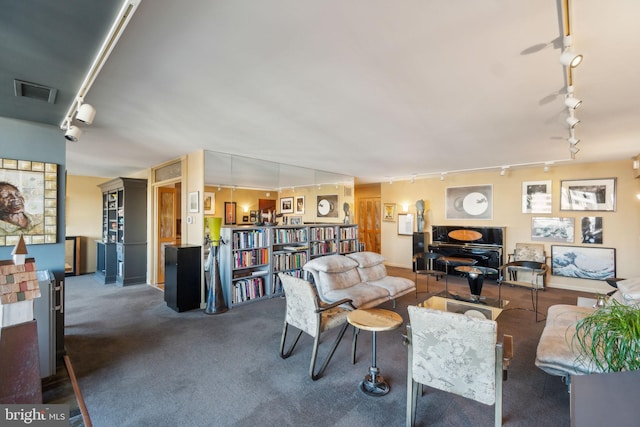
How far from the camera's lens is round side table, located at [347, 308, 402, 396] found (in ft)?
7.33

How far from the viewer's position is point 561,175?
5.89 m

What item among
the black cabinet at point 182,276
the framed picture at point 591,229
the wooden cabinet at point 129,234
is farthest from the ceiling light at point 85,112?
the framed picture at point 591,229

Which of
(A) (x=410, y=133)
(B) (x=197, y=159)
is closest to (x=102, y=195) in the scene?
(B) (x=197, y=159)

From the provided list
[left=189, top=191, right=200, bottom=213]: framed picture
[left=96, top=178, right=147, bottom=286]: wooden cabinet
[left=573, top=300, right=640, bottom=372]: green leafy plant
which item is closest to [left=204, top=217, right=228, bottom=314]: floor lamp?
[left=189, top=191, right=200, bottom=213]: framed picture

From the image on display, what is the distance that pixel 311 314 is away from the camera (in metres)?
2.63

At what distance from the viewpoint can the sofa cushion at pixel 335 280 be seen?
3.88m

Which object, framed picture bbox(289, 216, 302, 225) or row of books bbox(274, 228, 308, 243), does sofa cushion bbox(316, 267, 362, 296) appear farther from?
framed picture bbox(289, 216, 302, 225)

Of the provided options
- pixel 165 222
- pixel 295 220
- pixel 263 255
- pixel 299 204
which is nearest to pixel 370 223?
pixel 299 204

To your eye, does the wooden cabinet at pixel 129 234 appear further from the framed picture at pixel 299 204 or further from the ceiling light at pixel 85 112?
the ceiling light at pixel 85 112

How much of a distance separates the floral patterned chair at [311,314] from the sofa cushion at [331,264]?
3.33 feet

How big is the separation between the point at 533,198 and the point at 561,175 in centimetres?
67

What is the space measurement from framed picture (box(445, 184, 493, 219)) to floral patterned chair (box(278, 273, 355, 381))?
5.38 metres

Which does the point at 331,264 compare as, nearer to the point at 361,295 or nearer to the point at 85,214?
the point at 361,295

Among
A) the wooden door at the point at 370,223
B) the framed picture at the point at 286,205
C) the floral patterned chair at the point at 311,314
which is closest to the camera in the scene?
the floral patterned chair at the point at 311,314
